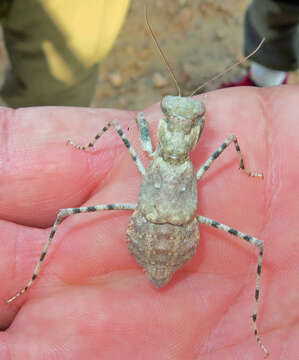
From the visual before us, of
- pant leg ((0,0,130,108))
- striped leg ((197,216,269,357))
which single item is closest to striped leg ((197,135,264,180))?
striped leg ((197,216,269,357))

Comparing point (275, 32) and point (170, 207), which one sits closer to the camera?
point (170, 207)

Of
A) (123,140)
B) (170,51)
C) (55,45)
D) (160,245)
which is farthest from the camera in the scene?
(170,51)

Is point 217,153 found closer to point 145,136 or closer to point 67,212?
point 145,136

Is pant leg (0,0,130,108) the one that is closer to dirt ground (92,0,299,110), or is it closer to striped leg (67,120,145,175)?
dirt ground (92,0,299,110)

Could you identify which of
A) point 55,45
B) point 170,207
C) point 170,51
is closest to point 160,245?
point 170,207

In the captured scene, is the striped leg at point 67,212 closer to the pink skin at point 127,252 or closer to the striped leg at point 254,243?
the pink skin at point 127,252

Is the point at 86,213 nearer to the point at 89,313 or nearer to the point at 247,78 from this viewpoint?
the point at 89,313

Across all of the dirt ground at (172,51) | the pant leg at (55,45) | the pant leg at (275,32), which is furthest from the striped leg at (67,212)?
the dirt ground at (172,51)

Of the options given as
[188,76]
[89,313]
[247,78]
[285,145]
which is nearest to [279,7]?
[247,78]
